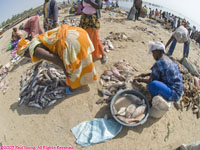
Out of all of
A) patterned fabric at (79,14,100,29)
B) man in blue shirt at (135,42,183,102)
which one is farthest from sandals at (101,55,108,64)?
man in blue shirt at (135,42,183,102)

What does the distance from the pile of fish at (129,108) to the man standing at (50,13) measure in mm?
3238

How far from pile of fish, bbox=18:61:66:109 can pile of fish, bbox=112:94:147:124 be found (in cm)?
120

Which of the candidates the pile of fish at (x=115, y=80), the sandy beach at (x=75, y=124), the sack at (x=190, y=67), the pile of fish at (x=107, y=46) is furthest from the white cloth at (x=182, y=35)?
the sandy beach at (x=75, y=124)

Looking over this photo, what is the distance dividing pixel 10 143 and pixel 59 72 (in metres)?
1.62

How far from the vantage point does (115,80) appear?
3.09 m

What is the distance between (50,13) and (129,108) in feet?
12.0

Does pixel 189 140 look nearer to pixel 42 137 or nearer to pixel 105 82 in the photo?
pixel 105 82

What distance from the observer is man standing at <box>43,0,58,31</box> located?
3.83 metres

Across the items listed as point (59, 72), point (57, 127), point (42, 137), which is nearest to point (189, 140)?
point (57, 127)

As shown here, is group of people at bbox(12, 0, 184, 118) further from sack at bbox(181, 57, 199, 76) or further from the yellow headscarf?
sack at bbox(181, 57, 199, 76)

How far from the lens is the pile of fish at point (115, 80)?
2771 millimetres

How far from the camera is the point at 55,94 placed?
271cm

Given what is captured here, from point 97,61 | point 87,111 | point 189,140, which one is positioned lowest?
point 189,140

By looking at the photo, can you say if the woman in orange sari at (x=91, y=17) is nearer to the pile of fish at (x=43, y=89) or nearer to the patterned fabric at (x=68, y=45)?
the patterned fabric at (x=68, y=45)
